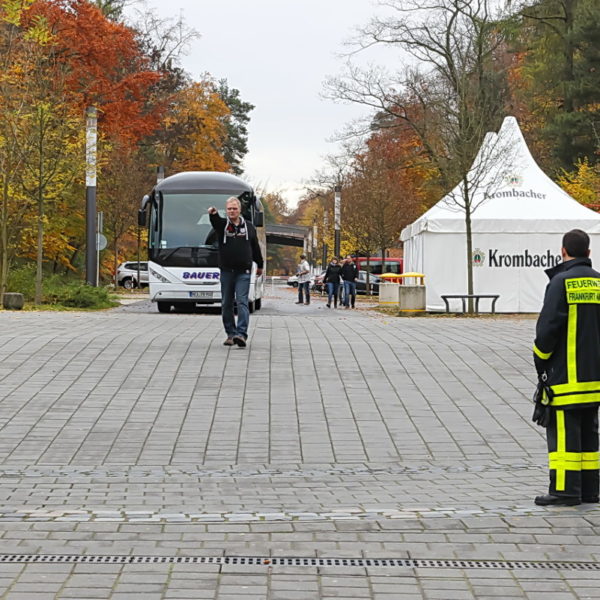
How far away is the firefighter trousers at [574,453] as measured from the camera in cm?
681

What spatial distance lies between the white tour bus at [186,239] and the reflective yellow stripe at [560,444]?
829 inches

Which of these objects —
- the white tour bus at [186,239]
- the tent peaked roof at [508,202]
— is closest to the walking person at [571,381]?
the white tour bus at [186,239]

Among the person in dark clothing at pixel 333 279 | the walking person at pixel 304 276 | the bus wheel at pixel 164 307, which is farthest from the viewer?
the walking person at pixel 304 276

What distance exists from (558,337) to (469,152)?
77.6ft

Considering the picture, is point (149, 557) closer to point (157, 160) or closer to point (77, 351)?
point (77, 351)

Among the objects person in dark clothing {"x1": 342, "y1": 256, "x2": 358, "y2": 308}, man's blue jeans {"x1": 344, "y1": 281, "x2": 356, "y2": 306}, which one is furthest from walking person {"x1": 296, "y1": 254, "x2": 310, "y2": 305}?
man's blue jeans {"x1": 344, "y1": 281, "x2": 356, "y2": 306}

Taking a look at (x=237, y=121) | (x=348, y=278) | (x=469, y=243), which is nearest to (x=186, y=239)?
(x=469, y=243)

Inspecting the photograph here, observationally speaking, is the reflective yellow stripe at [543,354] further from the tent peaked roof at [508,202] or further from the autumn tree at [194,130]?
the autumn tree at [194,130]

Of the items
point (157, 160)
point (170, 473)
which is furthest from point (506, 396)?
point (157, 160)

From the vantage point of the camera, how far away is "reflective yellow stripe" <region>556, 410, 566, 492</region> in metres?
6.81

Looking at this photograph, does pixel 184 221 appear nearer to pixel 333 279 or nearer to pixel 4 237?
pixel 4 237

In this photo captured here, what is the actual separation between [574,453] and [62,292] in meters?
22.2

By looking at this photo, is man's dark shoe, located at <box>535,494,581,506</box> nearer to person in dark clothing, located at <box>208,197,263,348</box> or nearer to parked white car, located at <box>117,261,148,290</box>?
person in dark clothing, located at <box>208,197,263,348</box>

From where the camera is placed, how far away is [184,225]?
2812 cm
